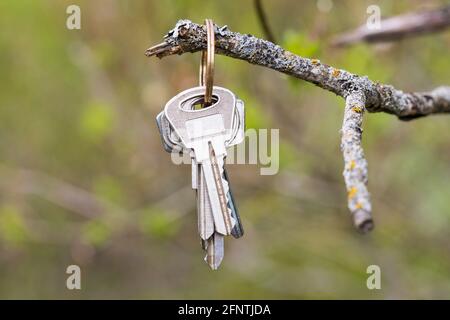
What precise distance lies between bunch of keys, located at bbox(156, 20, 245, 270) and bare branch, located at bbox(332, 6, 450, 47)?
1.44m

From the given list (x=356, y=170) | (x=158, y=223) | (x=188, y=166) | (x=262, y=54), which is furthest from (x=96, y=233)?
(x=356, y=170)

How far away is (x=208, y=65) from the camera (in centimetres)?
139

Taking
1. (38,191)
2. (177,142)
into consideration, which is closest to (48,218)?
(38,191)

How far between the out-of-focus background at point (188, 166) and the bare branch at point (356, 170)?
5.82 ft

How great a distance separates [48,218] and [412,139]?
328 centimetres

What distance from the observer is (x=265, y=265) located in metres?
5.79

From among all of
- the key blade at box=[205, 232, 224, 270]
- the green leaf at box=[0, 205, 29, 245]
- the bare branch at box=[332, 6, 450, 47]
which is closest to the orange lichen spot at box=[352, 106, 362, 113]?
the key blade at box=[205, 232, 224, 270]

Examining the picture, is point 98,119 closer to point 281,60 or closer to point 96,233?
point 96,233

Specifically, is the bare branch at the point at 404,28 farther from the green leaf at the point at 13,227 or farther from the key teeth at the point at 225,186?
the green leaf at the point at 13,227

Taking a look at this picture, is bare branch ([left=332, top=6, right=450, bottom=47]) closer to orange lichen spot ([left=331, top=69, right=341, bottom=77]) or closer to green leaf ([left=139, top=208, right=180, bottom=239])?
orange lichen spot ([left=331, top=69, right=341, bottom=77])

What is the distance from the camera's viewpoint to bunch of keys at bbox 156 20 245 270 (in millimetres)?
1345

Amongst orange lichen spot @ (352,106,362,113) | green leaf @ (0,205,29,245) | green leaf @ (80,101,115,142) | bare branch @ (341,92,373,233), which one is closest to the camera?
bare branch @ (341,92,373,233)
